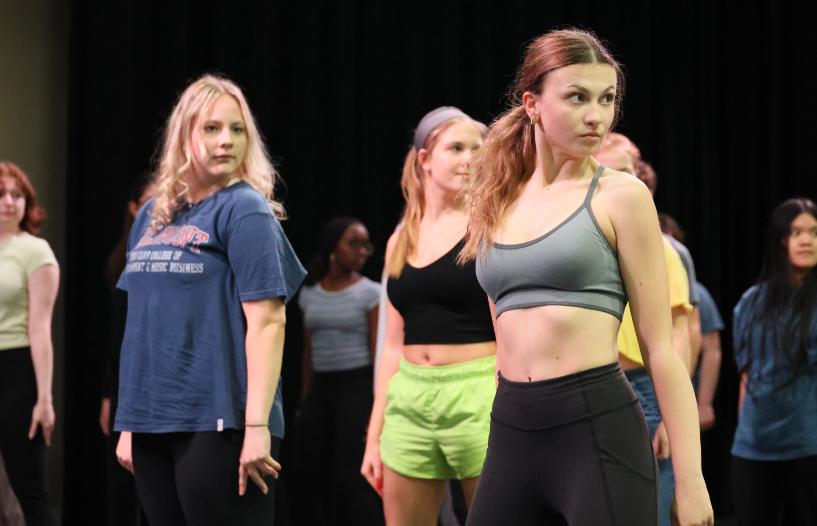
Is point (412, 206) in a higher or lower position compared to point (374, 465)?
higher

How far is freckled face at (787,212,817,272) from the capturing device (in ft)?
10.6

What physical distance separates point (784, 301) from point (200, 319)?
225 cm

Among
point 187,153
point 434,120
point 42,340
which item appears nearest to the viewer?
point 187,153

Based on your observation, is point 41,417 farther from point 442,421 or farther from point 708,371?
point 708,371

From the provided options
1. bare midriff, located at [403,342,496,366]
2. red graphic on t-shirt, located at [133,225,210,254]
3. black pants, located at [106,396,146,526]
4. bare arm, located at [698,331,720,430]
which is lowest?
black pants, located at [106,396,146,526]

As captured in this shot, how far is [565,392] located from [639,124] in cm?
420

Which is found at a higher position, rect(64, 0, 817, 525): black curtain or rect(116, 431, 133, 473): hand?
rect(64, 0, 817, 525): black curtain

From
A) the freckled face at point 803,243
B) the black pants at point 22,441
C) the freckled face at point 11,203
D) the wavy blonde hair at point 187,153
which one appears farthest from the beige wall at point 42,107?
the freckled face at point 803,243

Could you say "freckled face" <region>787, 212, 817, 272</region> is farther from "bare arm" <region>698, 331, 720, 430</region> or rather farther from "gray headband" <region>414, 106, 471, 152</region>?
"gray headband" <region>414, 106, 471, 152</region>

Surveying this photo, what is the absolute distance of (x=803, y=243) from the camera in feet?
10.6

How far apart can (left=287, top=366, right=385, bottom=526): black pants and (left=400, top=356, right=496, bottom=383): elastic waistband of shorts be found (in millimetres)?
1586

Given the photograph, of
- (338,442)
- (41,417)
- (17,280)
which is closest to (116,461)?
(41,417)

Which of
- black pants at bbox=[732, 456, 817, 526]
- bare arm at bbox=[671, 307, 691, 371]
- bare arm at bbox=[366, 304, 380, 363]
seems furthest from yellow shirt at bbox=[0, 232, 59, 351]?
black pants at bbox=[732, 456, 817, 526]

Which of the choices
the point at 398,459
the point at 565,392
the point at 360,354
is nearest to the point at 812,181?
the point at 360,354
